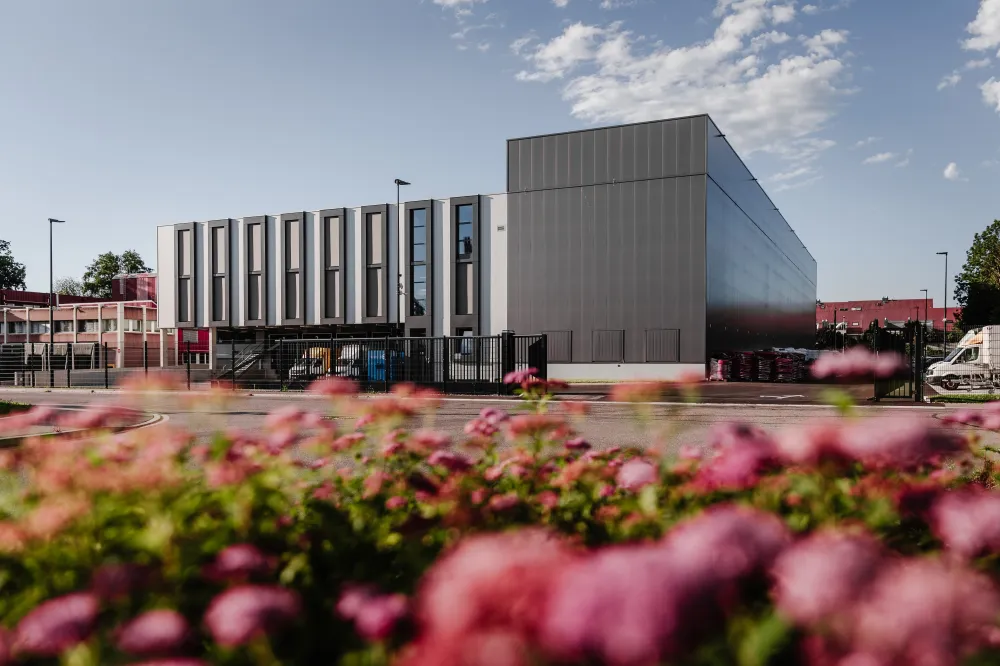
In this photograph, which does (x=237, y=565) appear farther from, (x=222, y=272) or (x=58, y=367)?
(x=222, y=272)

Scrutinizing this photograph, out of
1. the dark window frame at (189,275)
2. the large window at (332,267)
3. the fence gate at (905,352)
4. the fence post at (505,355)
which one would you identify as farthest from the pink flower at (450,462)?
the dark window frame at (189,275)

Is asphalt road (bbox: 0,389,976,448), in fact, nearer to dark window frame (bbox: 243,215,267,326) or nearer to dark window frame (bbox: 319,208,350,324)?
dark window frame (bbox: 319,208,350,324)

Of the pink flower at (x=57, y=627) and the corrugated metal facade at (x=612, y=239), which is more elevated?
the corrugated metal facade at (x=612, y=239)

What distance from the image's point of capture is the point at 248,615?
4.30ft

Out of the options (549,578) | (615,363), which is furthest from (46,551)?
(615,363)

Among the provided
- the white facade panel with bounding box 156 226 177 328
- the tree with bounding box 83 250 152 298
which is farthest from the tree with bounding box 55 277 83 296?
the white facade panel with bounding box 156 226 177 328

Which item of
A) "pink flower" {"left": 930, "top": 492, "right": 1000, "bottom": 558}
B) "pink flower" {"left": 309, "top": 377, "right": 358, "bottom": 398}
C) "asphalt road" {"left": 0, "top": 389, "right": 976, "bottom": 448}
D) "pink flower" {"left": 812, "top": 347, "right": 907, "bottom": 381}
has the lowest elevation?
"asphalt road" {"left": 0, "top": 389, "right": 976, "bottom": 448}

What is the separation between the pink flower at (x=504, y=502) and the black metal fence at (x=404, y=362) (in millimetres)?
18674

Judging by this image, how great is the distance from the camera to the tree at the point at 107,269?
99625mm

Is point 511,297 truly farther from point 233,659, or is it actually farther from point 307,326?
point 233,659

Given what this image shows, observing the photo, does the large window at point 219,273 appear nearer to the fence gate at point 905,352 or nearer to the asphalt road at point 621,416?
the asphalt road at point 621,416

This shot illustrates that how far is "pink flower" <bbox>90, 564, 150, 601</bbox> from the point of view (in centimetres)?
158

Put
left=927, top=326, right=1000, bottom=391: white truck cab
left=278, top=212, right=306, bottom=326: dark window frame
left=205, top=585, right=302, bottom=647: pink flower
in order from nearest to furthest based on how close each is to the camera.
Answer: left=205, top=585, right=302, bottom=647: pink flower < left=927, top=326, right=1000, bottom=391: white truck cab < left=278, top=212, right=306, bottom=326: dark window frame

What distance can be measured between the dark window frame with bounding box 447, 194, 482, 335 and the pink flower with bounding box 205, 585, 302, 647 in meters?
34.6
